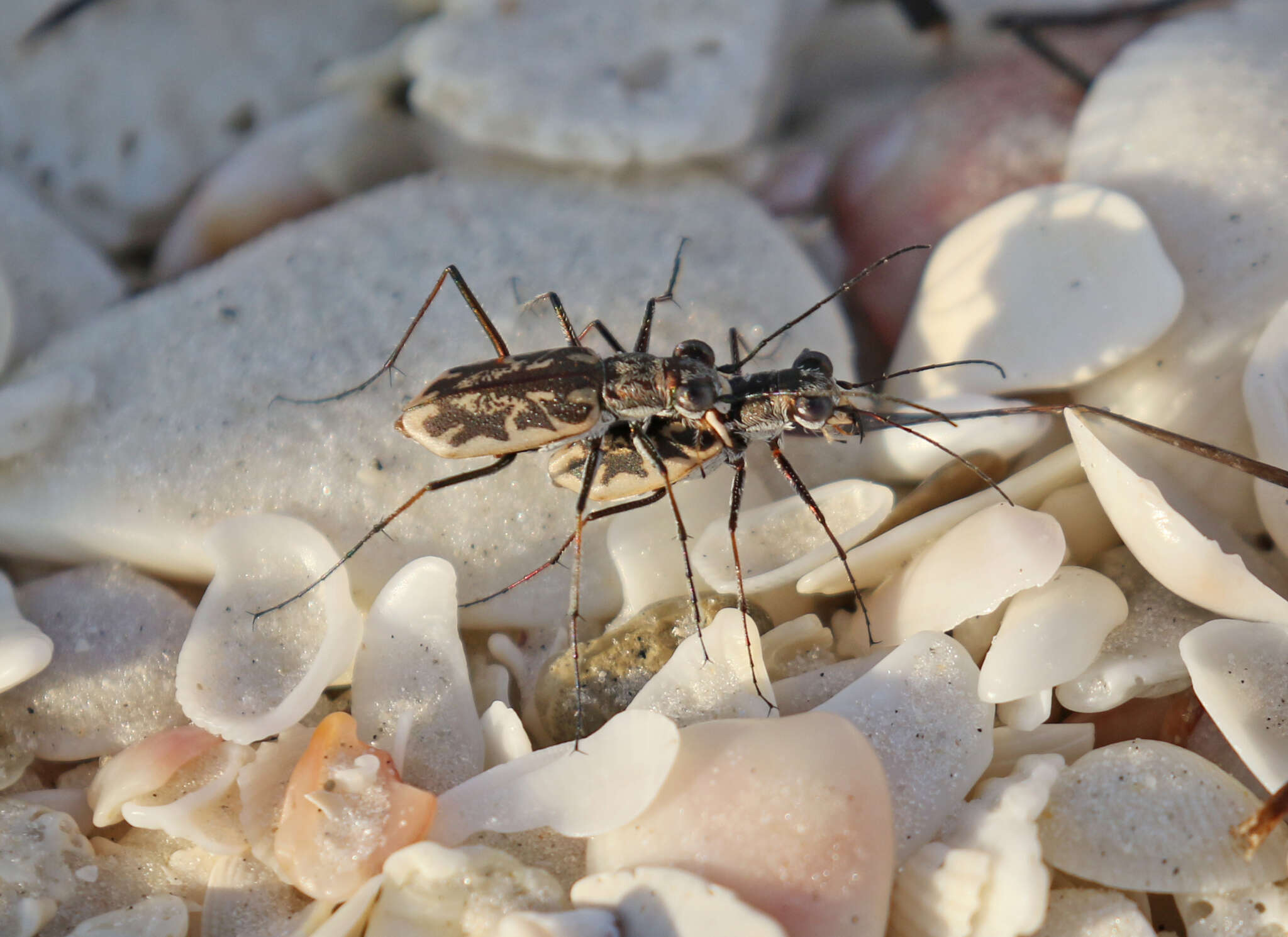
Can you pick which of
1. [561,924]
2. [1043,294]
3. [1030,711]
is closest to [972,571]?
[1030,711]

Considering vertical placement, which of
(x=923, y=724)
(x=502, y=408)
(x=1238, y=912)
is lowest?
(x=1238, y=912)

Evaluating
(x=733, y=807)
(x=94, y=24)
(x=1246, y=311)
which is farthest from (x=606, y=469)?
(x=94, y=24)

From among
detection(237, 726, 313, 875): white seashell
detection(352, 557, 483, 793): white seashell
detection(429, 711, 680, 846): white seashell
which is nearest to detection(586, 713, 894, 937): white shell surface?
detection(429, 711, 680, 846): white seashell

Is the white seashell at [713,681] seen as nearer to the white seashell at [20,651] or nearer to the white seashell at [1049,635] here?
the white seashell at [1049,635]

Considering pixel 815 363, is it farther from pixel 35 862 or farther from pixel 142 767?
pixel 35 862

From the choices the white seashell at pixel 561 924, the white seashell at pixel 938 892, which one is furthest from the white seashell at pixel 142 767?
the white seashell at pixel 938 892
